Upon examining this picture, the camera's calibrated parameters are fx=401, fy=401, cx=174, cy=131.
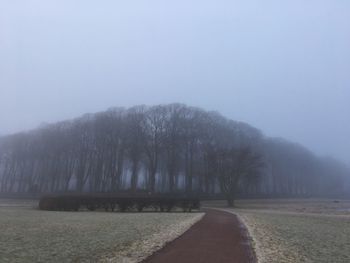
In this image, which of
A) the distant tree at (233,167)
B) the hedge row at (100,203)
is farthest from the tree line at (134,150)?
the hedge row at (100,203)

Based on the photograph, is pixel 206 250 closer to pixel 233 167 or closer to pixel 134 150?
pixel 233 167

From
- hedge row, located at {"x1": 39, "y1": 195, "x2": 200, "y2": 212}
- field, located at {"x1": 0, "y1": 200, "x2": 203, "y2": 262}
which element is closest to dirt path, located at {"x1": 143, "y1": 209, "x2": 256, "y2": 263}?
field, located at {"x1": 0, "y1": 200, "x2": 203, "y2": 262}

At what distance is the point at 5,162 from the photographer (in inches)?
4018

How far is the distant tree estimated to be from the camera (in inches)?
2766

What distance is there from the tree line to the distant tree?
0.18 meters

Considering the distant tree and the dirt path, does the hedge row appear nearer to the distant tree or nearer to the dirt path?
the distant tree

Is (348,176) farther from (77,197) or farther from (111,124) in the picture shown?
(77,197)

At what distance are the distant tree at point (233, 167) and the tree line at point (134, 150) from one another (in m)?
0.18

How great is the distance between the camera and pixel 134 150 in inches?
3258

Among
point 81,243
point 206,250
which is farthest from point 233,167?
point 81,243

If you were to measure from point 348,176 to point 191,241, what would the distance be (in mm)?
155917

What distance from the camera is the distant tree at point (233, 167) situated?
7025 cm

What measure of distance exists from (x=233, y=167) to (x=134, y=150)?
2238cm

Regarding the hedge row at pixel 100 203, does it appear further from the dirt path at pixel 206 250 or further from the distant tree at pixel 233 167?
the dirt path at pixel 206 250
